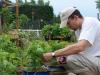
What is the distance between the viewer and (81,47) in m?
5.26

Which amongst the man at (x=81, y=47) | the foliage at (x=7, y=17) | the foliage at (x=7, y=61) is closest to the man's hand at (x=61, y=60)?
the man at (x=81, y=47)

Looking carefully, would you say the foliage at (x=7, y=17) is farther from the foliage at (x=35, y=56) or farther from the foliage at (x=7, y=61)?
the foliage at (x=35, y=56)

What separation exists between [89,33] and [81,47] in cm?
19

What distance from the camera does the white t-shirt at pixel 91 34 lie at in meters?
5.29

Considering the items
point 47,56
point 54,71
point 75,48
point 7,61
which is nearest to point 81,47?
point 75,48

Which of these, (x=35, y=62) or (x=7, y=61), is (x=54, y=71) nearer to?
(x=35, y=62)

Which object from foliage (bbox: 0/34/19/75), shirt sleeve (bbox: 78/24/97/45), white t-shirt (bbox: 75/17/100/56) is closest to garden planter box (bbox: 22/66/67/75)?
foliage (bbox: 0/34/19/75)

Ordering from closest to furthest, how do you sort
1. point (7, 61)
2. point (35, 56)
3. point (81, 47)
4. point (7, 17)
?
point (7, 61)
point (81, 47)
point (35, 56)
point (7, 17)

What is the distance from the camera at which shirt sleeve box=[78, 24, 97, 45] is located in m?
5.27

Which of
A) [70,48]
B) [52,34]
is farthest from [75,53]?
[52,34]

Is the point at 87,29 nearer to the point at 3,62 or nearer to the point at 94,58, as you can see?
the point at 94,58

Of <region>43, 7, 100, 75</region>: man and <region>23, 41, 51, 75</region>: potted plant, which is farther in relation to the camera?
<region>23, 41, 51, 75</region>: potted plant

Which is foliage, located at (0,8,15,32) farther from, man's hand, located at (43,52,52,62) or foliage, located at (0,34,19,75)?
man's hand, located at (43,52,52,62)

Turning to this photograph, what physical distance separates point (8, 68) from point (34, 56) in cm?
68
